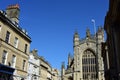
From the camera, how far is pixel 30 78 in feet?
104

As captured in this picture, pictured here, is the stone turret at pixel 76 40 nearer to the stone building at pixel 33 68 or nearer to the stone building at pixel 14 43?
the stone building at pixel 33 68

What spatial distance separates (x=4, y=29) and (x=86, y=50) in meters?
37.3

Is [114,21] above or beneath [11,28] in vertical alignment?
beneath

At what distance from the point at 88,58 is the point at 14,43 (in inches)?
1335

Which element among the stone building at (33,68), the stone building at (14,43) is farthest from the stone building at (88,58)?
the stone building at (14,43)

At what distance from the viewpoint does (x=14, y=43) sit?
25266 millimetres

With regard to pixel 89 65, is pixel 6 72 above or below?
below

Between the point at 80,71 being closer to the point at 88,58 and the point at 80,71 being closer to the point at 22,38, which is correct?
the point at 88,58

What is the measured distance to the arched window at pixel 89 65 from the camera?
5344 centimetres

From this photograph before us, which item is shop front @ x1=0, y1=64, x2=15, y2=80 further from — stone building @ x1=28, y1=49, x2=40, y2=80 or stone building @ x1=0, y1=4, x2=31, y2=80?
stone building @ x1=28, y1=49, x2=40, y2=80

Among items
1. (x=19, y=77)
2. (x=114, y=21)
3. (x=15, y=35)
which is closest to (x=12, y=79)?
(x=19, y=77)

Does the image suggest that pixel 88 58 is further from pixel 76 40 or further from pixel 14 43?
pixel 14 43

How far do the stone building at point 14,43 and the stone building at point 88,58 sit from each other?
90.4 feet

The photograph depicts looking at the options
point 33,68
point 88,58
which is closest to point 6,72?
point 33,68
